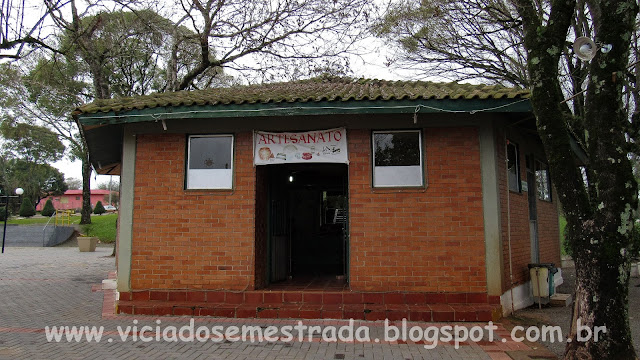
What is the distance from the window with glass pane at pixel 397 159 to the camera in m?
7.27

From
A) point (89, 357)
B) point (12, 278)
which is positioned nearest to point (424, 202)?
point (89, 357)

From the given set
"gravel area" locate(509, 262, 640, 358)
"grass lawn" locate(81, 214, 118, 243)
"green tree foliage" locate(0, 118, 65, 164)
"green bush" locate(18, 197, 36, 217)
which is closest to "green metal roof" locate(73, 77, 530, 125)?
"gravel area" locate(509, 262, 640, 358)

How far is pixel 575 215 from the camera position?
15.4 ft

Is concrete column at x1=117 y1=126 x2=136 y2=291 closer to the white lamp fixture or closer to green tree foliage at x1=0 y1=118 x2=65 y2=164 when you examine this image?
the white lamp fixture

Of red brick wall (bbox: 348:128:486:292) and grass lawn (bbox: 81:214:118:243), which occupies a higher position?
red brick wall (bbox: 348:128:486:292)

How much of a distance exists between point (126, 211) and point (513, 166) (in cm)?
711

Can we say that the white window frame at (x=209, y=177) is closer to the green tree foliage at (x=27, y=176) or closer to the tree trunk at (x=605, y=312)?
the tree trunk at (x=605, y=312)

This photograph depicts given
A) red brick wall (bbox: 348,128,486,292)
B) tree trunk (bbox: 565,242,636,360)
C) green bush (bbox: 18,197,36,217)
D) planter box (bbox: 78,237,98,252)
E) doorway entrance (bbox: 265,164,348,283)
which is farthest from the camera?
green bush (bbox: 18,197,36,217)

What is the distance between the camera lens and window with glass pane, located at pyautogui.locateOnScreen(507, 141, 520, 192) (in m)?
8.26

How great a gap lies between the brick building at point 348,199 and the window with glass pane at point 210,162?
0.03 m

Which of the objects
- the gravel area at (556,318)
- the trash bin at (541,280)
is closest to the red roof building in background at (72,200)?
the trash bin at (541,280)

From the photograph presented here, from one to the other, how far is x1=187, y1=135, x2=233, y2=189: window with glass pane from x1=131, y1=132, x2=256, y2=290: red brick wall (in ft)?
0.47

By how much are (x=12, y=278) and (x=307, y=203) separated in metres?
8.55

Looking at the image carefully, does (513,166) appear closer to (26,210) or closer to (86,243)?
(86,243)
